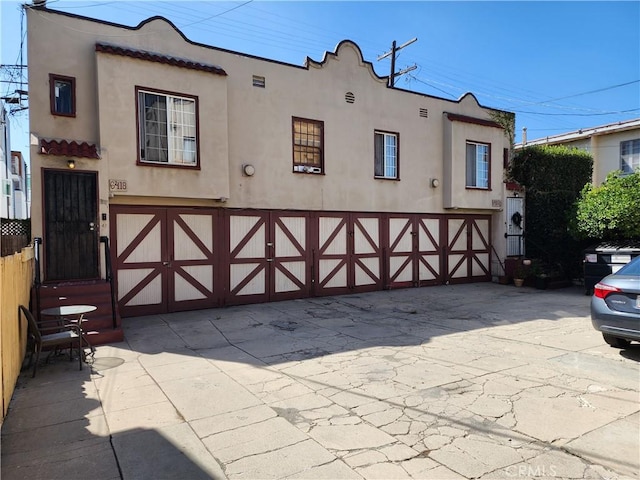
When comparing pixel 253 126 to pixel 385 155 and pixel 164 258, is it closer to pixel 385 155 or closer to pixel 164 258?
pixel 164 258

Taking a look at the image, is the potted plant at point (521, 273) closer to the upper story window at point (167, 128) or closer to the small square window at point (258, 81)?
the small square window at point (258, 81)

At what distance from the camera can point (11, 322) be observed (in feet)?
17.1

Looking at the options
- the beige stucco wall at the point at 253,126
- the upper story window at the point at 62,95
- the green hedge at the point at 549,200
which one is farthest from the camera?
the green hedge at the point at 549,200

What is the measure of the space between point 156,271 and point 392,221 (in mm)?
7246

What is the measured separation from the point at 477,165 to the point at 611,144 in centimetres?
1018

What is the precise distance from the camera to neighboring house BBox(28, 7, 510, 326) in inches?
339

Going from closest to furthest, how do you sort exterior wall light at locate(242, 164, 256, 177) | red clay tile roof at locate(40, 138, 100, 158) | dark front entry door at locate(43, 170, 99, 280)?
red clay tile roof at locate(40, 138, 100, 158), dark front entry door at locate(43, 170, 99, 280), exterior wall light at locate(242, 164, 256, 177)

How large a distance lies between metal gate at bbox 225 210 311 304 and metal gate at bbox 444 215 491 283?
18.8 feet

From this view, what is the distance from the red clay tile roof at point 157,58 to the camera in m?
8.82

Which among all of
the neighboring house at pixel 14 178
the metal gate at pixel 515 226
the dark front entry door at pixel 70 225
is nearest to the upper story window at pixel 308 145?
the dark front entry door at pixel 70 225

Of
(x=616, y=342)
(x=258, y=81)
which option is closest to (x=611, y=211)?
(x=616, y=342)

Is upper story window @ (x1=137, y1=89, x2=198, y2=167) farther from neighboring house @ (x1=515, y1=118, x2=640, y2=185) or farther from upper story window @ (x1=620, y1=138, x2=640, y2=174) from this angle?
upper story window @ (x1=620, y1=138, x2=640, y2=174)

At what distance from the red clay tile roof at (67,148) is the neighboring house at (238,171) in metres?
0.02

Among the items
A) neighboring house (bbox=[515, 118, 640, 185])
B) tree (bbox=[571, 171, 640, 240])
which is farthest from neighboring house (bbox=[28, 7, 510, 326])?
neighboring house (bbox=[515, 118, 640, 185])
